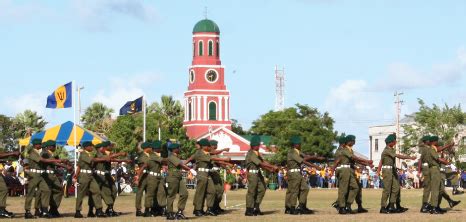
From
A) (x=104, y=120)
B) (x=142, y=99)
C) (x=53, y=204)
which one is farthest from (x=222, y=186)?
(x=104, y=120)

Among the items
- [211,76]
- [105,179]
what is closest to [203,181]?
[105,179]

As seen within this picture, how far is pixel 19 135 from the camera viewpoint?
113 metres

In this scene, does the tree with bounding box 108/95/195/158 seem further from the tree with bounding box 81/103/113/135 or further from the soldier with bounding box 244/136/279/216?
the soldier with bounding box 244/136/279/216

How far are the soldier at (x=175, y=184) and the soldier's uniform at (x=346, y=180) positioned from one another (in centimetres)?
446

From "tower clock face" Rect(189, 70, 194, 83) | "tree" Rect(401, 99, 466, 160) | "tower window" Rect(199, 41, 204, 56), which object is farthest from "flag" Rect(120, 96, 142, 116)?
"tower clock face" Rect(189, 70, 194, 83)

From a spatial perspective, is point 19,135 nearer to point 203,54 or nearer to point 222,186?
point 203,54

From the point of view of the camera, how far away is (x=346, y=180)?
3366 centimetres

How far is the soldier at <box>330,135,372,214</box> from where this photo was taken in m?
33.7

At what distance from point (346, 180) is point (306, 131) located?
102344 mm

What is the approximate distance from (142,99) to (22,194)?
1508cm

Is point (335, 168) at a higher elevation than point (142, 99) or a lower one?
lower

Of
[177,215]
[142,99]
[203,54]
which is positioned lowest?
[177,215]

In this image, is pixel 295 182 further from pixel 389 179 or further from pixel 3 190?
pixel 3 190

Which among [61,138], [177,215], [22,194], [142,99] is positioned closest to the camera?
[177,215]
